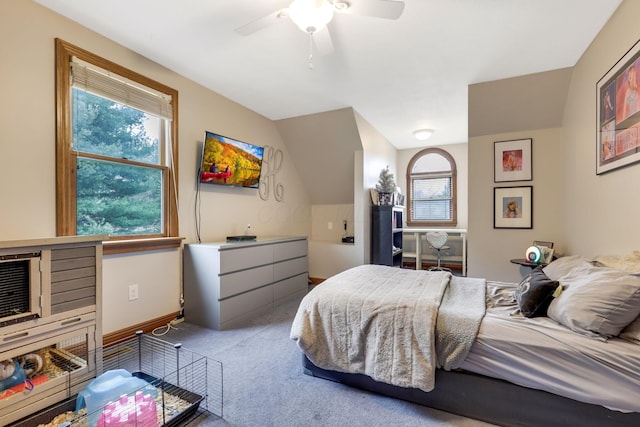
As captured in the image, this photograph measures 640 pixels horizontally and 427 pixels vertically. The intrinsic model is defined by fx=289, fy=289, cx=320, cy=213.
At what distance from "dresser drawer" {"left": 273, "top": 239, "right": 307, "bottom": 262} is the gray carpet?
1194 millimetres

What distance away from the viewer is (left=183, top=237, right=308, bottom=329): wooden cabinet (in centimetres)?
272

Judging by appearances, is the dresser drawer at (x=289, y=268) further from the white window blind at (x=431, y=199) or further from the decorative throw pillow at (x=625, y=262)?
the white window blind at (x=431, y=199)

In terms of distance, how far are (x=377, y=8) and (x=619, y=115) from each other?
5.79ft

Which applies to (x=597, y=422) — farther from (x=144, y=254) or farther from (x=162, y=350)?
(x=144, y=254)

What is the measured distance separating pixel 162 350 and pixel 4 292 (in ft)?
3.78

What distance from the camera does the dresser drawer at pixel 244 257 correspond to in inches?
108

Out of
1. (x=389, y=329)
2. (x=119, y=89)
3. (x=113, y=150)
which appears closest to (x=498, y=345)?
(x=389, y=329)

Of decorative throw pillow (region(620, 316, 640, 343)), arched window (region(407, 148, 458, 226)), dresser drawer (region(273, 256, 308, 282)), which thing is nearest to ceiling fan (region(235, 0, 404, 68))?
decorative throw pillow (region(620, 316, 640, 343))

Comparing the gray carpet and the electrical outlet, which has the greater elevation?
the electrical outlet

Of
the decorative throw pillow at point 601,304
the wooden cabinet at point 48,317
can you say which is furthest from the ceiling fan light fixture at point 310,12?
the decorative throw pillow at point 601,304

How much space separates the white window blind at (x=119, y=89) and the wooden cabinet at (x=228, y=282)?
1339mm

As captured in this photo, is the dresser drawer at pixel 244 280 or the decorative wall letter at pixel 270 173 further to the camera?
the decorative wall letter at pixel 270 173

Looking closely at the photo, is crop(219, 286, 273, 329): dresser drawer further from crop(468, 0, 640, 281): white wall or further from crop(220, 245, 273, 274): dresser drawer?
crop(468, 0, 640, 281): white wall

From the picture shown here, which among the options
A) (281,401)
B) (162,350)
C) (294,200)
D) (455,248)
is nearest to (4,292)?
(162,350)
